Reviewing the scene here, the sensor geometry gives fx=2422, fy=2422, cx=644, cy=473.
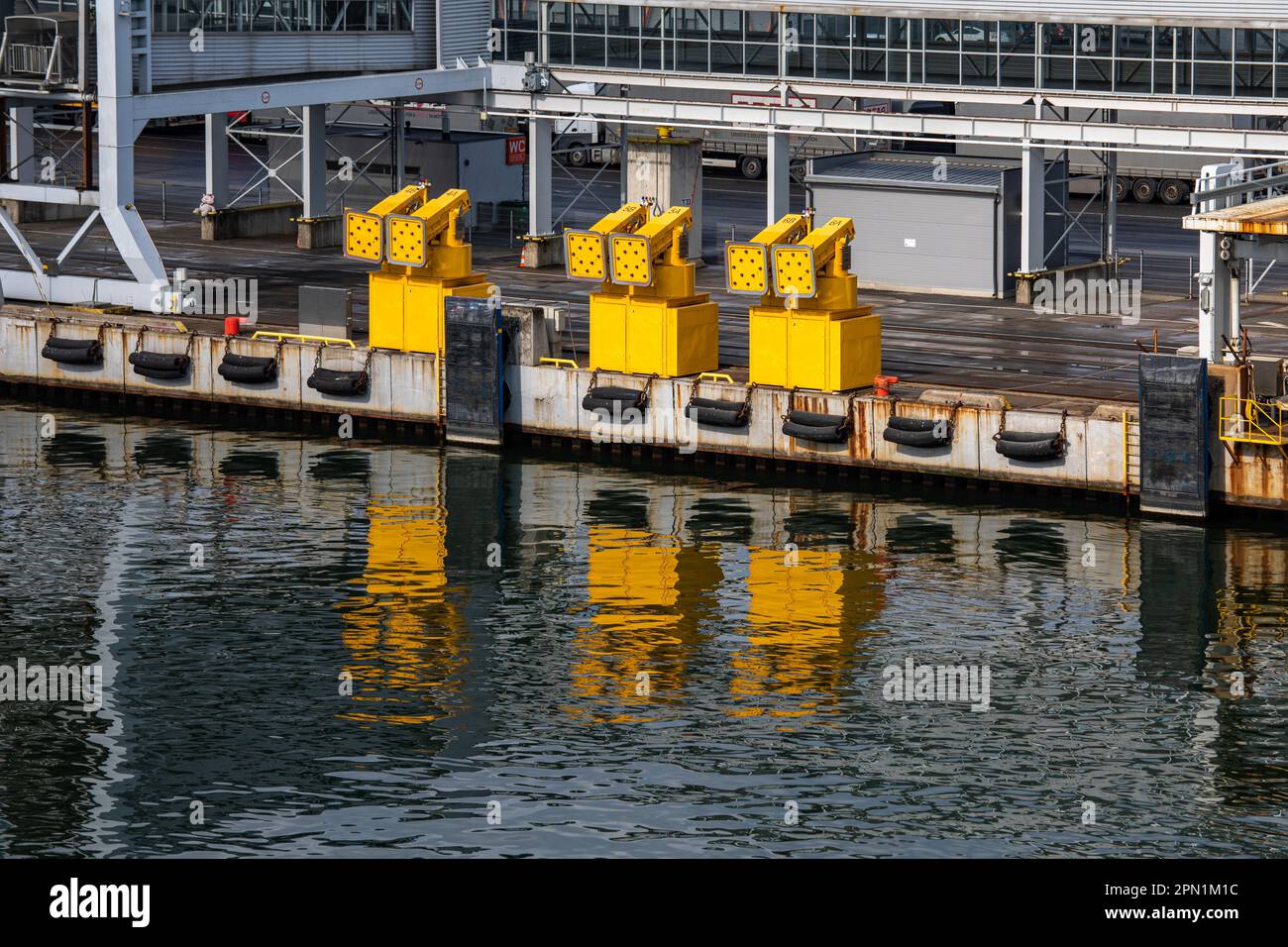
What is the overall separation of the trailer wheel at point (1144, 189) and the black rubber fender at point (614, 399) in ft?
162

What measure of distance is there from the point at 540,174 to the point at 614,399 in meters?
24.8

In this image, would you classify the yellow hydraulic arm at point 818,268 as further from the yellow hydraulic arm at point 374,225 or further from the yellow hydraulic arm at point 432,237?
the yellow hydraulic arm at point 374,225

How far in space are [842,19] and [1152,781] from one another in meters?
50.5

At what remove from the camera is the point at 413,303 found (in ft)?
249

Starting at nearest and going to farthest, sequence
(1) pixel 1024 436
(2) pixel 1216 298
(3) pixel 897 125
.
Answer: (2) pixel 1216 298 < (1) pixel 1024 436 < (3) pixel 897 125

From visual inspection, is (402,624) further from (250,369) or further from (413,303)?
(250,369)

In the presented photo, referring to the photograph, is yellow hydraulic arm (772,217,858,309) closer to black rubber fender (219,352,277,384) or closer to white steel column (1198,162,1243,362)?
white steel column (1198,162,1243,362)

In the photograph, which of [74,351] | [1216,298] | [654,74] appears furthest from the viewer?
[654,74]

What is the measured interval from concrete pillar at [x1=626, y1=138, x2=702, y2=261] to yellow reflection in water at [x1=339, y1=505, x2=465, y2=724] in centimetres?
3192

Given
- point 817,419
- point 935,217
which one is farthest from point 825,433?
point 935,217

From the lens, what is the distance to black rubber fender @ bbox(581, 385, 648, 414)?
71.2m

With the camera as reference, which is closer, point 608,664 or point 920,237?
point 608,664

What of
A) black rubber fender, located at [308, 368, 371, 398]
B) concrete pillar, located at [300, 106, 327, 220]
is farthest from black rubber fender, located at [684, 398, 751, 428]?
concrete pillar, located at [300, 106, 327, 220]

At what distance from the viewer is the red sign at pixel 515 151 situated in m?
104
